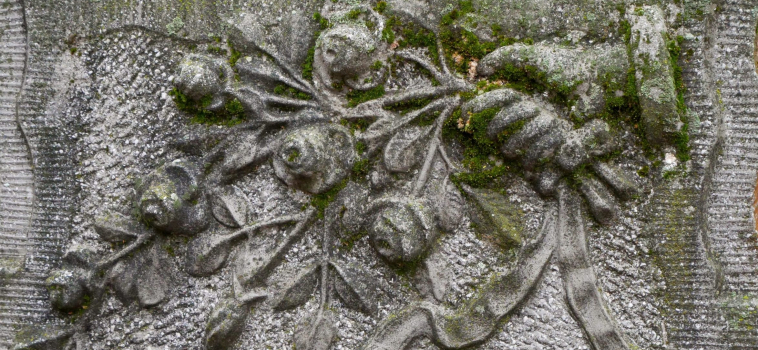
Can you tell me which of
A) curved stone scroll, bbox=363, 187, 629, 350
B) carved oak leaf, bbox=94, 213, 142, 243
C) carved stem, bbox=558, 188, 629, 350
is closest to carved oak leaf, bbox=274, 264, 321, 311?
curved stone scroll, bbox=363, 187, 629, 350

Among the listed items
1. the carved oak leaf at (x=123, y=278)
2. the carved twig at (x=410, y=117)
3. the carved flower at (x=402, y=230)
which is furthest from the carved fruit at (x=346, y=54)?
the carved oak leaf at (x=123, y=278)

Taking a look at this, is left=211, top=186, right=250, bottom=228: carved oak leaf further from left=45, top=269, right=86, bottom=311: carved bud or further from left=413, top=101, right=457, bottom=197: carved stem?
left=413, top=101, right=457, bottom=197: carved stem

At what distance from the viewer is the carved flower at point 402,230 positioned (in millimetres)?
3037

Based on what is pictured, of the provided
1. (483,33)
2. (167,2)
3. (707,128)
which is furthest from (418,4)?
(707,128)

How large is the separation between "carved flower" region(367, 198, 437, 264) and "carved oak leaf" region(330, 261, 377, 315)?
0.51 feet

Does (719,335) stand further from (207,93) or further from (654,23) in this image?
(207,93)

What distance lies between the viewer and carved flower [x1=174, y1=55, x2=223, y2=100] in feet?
10.4

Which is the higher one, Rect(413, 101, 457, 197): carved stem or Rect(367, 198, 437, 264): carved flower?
Rect(413, 101, 457, 197): carved stem

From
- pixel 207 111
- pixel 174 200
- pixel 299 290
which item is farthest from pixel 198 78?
pixel 299 290

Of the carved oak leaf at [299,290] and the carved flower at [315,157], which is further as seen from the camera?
the carved oak leaf at [299,290]

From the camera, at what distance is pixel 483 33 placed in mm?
3215

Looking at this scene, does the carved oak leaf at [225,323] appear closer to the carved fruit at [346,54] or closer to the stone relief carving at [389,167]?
the stone relief carving at [389,167]

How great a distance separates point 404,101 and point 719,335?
1.86m

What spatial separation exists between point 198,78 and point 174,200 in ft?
2.00
